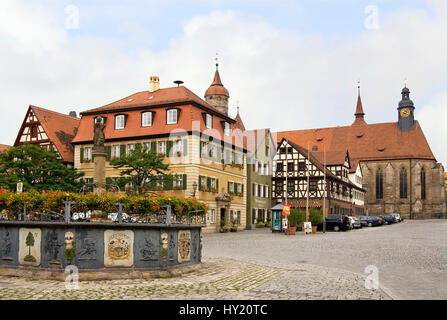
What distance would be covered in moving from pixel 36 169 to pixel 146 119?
947 centimetres

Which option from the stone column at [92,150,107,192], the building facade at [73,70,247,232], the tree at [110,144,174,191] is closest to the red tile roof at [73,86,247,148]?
the building facade at [73,70,247,232]

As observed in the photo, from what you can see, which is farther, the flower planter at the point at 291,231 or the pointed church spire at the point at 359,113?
the pointed church spire at the point at 359,113

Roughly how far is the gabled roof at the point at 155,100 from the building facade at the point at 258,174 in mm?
7786

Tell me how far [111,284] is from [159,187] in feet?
90.1

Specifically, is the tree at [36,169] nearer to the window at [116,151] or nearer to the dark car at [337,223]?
the window at [116,151]

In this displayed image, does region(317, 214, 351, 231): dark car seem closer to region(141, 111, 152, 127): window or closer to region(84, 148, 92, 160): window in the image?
region(141, 111, 152, 127): window

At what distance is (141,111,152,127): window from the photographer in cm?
4200

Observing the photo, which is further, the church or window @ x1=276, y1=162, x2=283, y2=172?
the church

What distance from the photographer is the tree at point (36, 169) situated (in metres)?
A: 36.5

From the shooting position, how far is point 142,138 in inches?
1633

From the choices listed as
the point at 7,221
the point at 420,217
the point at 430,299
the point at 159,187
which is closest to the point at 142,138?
the point at 159,187

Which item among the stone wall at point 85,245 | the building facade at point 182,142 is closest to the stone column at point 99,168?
the stone wall at point 85,245
